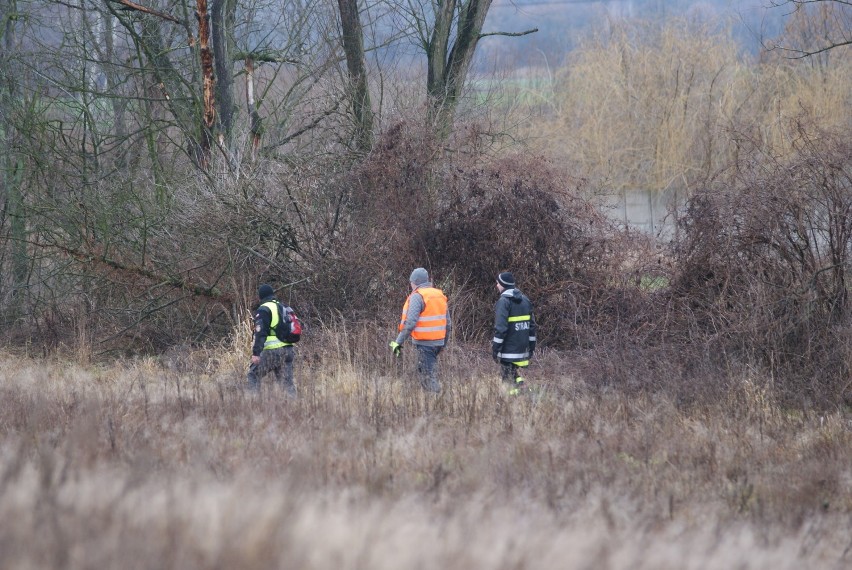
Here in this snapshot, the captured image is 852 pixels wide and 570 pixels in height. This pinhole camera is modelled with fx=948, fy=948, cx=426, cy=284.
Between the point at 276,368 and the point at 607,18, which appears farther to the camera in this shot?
the point at 607,18

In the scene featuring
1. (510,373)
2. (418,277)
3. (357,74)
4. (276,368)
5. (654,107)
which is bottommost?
(510,373)

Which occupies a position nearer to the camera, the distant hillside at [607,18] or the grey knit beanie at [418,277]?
the grey knit beanie at [418,277]

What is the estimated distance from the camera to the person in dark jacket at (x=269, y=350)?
11.0 metres

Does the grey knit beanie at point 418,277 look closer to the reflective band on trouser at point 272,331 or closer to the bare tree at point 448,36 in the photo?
the reflective band on trouser at point 272,331

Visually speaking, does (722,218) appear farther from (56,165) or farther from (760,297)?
(56,165)

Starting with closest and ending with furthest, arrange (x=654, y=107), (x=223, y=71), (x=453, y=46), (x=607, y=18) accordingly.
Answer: (x=223, y=71) → (x=453, y=46) → (x=654, y=107) → (x=607, y=18)

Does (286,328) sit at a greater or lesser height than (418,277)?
lesser

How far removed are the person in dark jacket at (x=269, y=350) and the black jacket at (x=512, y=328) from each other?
8.05 feet

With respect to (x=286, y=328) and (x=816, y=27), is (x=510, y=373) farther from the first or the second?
(x=816, y=27)

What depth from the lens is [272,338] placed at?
11.1 meters

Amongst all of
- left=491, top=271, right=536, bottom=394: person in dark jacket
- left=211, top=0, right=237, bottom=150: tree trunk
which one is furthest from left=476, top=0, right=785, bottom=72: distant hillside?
left=491, top=271, right=536, bottom=394: person in dark jacket

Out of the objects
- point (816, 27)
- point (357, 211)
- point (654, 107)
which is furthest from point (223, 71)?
point (816, 27)

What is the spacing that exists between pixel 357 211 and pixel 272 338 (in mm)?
5428

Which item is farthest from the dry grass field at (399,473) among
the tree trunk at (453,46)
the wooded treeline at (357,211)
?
the tree trunk at (453,46)
